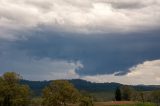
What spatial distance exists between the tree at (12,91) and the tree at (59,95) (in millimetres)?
8274

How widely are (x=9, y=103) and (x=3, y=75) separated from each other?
1221 centimetres

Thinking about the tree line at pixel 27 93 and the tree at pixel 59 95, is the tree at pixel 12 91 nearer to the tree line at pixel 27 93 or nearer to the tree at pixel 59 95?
the tree line at pixel 27 93

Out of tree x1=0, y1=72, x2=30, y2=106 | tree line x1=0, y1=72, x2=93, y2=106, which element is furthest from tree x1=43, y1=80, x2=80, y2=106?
tree x1=0, y1=72, x2=30, y2=106

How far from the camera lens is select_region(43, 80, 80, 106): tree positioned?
557 ft

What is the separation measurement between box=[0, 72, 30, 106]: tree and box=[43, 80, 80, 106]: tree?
827cm

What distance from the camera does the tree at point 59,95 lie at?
170m

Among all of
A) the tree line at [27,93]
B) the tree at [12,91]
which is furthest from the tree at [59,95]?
the tree at [12,91]

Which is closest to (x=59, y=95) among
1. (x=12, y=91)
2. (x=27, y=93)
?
(x=27, y=93)

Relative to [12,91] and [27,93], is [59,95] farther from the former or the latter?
[12,91]

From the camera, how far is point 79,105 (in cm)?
17575

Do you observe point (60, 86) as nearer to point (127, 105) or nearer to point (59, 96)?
point (59, 96)

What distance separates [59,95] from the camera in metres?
170

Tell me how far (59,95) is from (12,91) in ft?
62.6

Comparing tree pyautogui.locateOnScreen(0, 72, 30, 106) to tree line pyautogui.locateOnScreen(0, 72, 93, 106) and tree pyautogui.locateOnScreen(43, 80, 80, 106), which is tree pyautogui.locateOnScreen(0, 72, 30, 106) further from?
tree pyautogui.locateOnScreen(43, 80, 80, 106)
